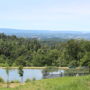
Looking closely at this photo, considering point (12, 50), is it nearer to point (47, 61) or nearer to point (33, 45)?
point (33, 45)

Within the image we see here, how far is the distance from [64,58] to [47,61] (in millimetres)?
6378

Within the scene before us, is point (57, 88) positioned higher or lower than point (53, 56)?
higher

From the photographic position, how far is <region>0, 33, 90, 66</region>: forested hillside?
4528 cm

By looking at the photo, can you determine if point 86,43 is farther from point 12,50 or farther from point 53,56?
point 12,50

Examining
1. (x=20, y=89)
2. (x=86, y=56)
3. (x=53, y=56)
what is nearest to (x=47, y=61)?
(x=53, y=56)

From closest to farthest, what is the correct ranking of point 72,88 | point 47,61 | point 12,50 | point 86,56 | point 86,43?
point 72,88 < point 86,56 < point 86,43 < point 47,61 < point 12,50

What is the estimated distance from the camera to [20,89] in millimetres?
8891

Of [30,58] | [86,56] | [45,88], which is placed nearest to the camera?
[45,88]

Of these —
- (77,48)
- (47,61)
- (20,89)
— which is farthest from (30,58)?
(20,89)

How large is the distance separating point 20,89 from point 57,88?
1.31 metres

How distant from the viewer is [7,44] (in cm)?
7219

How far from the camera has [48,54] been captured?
56344 millimetres

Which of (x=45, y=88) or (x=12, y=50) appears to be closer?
(x=45, y=88)

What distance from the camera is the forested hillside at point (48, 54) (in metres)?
45.3
